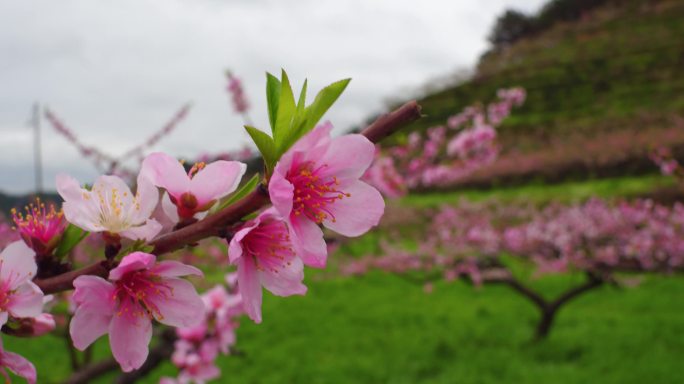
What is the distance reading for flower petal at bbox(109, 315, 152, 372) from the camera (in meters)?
0.59

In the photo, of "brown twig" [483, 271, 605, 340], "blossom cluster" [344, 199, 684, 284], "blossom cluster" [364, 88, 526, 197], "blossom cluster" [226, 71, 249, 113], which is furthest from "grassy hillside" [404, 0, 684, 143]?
"blossom cluster" [226, 71, 249, 113]

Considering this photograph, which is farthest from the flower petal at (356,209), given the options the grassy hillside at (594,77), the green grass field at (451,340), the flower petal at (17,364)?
the grassy hillside at (594,77)

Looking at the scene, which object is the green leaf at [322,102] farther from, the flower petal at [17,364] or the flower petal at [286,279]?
the flower petal at [17,364]

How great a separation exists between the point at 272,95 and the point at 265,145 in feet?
0.26

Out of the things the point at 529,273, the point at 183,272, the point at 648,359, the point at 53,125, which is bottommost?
the point at 529,273

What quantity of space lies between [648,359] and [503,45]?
36.1m

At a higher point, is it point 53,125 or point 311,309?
point 53,125

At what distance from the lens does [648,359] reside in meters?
4.64

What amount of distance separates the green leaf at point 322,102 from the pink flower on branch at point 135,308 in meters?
0.19

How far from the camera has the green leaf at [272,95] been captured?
0.61 meters

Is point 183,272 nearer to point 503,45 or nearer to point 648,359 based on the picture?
point 648,359

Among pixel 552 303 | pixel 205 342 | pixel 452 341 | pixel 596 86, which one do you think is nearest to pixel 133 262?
pixel 205 342

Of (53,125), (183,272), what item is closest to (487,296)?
(53,125)

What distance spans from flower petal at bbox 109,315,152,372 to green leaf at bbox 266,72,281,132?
26 cm
